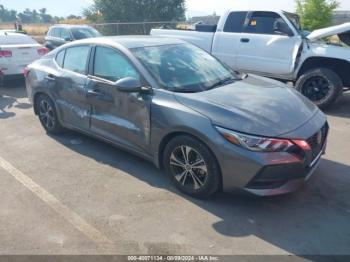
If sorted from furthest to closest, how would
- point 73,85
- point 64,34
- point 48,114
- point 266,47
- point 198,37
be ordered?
point 64,34 → point 198,37 → point 266,47 → point 48,114 → point 73,85

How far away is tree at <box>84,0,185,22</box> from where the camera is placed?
2889 centimetres

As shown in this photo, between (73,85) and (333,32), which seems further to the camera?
(333,32)

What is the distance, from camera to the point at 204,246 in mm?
3191

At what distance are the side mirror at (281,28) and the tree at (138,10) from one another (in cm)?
2273

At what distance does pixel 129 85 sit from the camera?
401 cm

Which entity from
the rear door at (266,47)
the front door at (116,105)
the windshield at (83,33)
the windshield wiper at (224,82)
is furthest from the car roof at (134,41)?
the windshield at (83,33)

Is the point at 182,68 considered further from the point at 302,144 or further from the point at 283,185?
the point at 283,185

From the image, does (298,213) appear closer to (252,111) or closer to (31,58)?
(252,111)

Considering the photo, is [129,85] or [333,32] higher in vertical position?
[333,32]

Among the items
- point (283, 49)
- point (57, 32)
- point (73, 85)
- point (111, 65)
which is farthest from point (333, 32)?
point (57, 32)

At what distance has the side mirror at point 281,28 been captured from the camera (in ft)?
24.4

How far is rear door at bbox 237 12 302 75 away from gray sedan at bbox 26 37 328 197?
3.00 metres

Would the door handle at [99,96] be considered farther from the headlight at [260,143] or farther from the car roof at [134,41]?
the headlight at [260,143]

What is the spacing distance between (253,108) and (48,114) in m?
3.48
